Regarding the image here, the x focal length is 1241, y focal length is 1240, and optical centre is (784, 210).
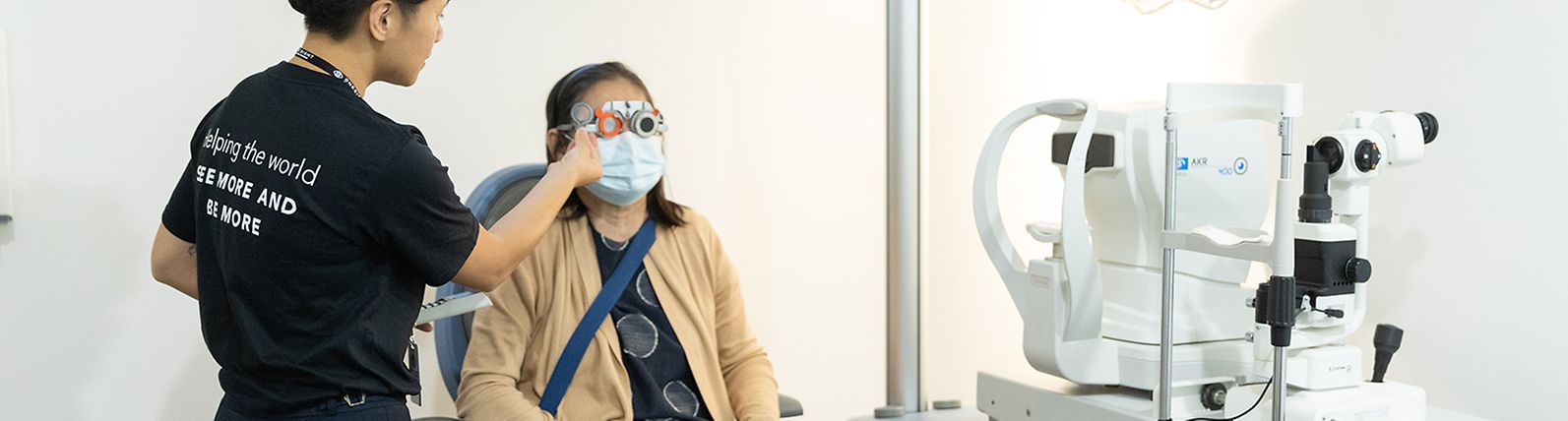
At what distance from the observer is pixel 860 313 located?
3.52m

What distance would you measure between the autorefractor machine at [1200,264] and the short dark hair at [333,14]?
48.3 inches

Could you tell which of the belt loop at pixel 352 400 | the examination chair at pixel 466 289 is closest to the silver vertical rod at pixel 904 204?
the examination chair at pixel 466 289

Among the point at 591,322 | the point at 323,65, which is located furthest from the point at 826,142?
the point at 323,65

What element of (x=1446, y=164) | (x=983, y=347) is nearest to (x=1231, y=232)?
(x=1446, y=164)

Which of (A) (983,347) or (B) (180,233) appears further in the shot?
(A) (983,347)

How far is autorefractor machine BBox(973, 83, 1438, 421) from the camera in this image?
193cm

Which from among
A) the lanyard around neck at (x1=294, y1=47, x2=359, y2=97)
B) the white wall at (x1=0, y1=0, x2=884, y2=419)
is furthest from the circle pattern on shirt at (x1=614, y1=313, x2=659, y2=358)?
the white wall at (x1=0, y1=0, x2=884, y2=419)

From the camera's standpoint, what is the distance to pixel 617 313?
2.19m

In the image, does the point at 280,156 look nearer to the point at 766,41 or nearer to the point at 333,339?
the point at 333,339

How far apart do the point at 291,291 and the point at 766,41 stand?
1973 millimetres

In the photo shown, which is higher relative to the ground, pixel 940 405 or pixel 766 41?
pixel 766 41

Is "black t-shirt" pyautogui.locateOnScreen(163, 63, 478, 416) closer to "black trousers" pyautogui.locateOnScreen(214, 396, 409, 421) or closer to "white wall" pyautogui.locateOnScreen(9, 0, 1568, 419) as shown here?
"black trousers" pyautogui.locateOnScreen(214, 396, 409, 421)

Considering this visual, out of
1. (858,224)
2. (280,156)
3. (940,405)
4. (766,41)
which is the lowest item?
(940,405)

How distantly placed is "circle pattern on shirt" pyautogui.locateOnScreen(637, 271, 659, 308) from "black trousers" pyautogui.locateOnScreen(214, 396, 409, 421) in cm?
65
